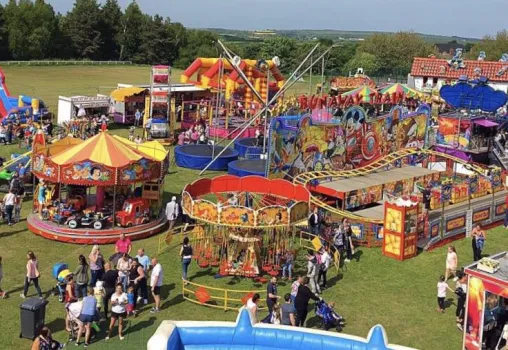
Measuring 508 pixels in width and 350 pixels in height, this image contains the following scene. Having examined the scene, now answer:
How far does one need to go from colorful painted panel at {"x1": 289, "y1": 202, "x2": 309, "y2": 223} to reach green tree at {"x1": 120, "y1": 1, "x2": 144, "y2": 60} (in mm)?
83782

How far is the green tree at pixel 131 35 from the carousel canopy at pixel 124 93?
56.7m

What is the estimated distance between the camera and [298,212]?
17.9 metres

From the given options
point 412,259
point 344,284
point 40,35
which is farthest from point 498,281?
point 40,35

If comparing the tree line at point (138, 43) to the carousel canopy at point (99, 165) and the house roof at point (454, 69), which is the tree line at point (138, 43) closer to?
the house roof at point (454, 69)

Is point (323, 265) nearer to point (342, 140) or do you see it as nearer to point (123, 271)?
point (123, 271)

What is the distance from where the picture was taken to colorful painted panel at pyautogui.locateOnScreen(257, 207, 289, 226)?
56.5 feet

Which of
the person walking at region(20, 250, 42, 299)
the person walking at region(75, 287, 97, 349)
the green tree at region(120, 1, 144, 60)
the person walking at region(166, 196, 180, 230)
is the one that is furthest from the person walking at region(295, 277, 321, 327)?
the green tree at region(120, 1, 144, 60)

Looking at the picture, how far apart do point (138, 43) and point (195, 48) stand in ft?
28.5

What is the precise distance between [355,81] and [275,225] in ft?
119

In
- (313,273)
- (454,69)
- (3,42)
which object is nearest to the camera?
(313,273)

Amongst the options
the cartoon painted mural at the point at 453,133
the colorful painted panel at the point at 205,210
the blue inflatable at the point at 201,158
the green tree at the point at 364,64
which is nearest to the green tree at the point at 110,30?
the green tree at the point at 364,64

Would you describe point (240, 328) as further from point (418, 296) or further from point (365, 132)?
point (365, 132)

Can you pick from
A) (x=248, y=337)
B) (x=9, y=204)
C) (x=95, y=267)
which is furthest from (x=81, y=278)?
(x=9, y=204)

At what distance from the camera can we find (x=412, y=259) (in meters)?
19.8
